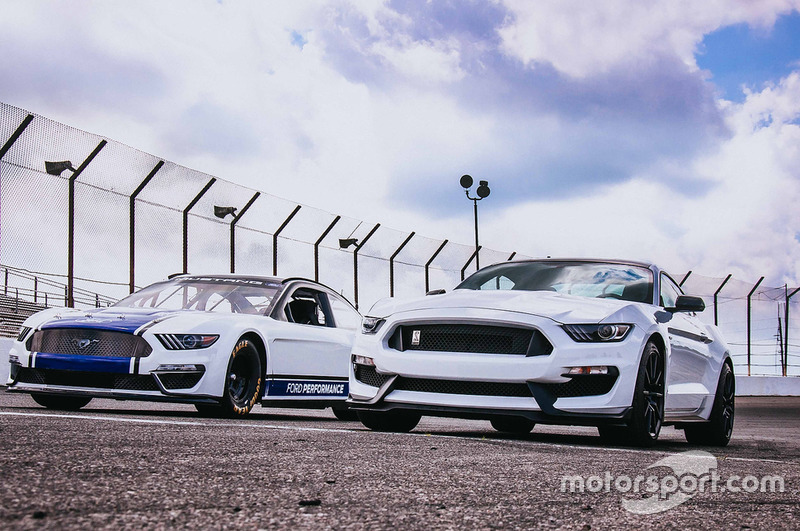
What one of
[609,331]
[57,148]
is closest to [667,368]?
[609,331]

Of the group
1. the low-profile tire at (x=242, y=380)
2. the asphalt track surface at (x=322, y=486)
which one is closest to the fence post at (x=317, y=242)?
the low-profile tire at (x=242, y=380)

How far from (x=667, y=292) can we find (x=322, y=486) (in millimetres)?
5216

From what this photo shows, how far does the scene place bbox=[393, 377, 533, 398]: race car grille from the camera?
19.8ft

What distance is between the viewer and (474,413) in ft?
20.1

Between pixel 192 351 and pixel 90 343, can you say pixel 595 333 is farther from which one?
pixel 90 343

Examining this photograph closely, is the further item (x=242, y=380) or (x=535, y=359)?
(x=242, y=380)

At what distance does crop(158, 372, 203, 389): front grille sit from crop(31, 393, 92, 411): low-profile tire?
1.24m

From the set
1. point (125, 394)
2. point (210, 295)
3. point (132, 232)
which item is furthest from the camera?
point (132, 232)

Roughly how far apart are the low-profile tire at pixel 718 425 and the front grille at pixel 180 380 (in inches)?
164

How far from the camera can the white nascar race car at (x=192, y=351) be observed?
7.63 meters

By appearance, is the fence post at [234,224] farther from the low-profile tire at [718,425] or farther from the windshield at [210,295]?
the low-profile tire at [718,425]

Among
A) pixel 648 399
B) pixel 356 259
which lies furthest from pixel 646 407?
pixel 356 259

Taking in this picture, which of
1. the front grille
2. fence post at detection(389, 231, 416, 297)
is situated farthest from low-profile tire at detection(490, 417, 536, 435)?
fence post at detection(389, 231, 416, 297)

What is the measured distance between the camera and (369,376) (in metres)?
6.64
